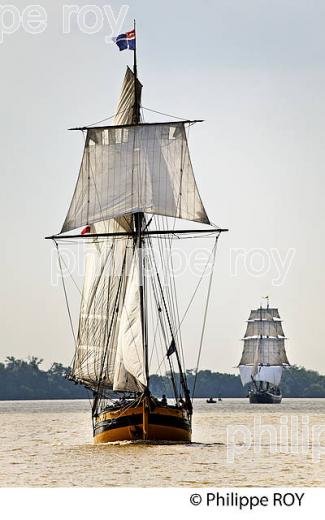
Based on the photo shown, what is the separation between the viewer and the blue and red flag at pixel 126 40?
36.5 metres

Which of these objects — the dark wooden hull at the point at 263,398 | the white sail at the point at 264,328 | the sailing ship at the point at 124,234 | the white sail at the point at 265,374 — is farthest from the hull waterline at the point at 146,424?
the white sail at the point at 265,374

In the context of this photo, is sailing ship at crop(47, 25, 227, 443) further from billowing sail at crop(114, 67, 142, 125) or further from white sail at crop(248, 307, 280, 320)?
white sail at crop(248, 307, 280, 320)

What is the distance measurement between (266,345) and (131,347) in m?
71.6

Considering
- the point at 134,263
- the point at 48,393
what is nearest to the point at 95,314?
the point at 134,263

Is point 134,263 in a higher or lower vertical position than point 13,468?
higher

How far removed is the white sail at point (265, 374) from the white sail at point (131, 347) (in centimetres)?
7122

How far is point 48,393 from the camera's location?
12181 centimetres

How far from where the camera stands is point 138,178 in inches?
1480

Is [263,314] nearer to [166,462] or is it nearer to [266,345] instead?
[266,345]

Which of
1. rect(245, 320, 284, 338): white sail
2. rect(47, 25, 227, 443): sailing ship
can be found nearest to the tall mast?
rect(47, 25, 227, 443): sailing ship

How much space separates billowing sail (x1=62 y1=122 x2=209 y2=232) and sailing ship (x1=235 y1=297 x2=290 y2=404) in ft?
217
